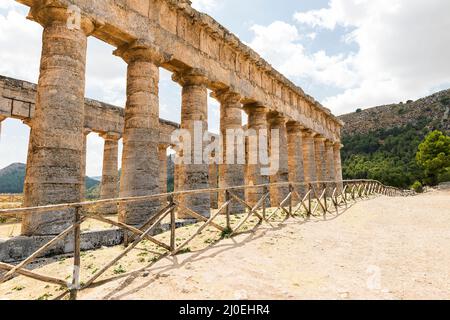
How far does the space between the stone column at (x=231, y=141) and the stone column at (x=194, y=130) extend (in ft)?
6.64

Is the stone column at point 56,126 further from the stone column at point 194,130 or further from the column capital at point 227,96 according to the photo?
the column capital at point 227,96

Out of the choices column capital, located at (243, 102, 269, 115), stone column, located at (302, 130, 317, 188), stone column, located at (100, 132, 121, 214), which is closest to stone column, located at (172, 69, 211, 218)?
column capital, located at (243, 102, 269, 115)

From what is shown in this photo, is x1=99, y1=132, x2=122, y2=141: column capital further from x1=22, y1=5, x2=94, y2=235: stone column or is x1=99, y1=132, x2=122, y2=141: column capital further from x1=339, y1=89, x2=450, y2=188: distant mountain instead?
x1=339, y1=89, x2=450, y2=188: distant mountain

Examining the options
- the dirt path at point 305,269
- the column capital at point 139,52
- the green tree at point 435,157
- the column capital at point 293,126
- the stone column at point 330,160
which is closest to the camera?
the dirt path at point 305,269

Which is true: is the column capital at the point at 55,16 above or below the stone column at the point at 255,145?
above

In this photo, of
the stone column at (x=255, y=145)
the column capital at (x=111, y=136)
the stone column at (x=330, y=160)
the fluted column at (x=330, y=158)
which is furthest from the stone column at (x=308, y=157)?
the column capital at (x=111, y=136)

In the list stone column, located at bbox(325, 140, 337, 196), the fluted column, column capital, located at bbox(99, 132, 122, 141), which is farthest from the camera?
the fluted column

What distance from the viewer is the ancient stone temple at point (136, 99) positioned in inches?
295

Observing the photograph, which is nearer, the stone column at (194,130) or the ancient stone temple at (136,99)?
the ancient stone temple at (136,99)

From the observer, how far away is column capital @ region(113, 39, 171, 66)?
9.84 m

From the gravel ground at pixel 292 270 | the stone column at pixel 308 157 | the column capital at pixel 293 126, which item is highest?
the column capital at pixel 293 126

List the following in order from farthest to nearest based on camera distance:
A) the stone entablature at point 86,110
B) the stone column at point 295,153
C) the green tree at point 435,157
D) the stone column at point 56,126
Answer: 1. the green tree at point 435,157
2. the stone column at point 295,153
3. the stone entablature at point 86,110
4. the stone column at point 56,126

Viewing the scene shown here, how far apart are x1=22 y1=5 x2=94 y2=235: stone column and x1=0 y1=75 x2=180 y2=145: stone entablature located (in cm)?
686
